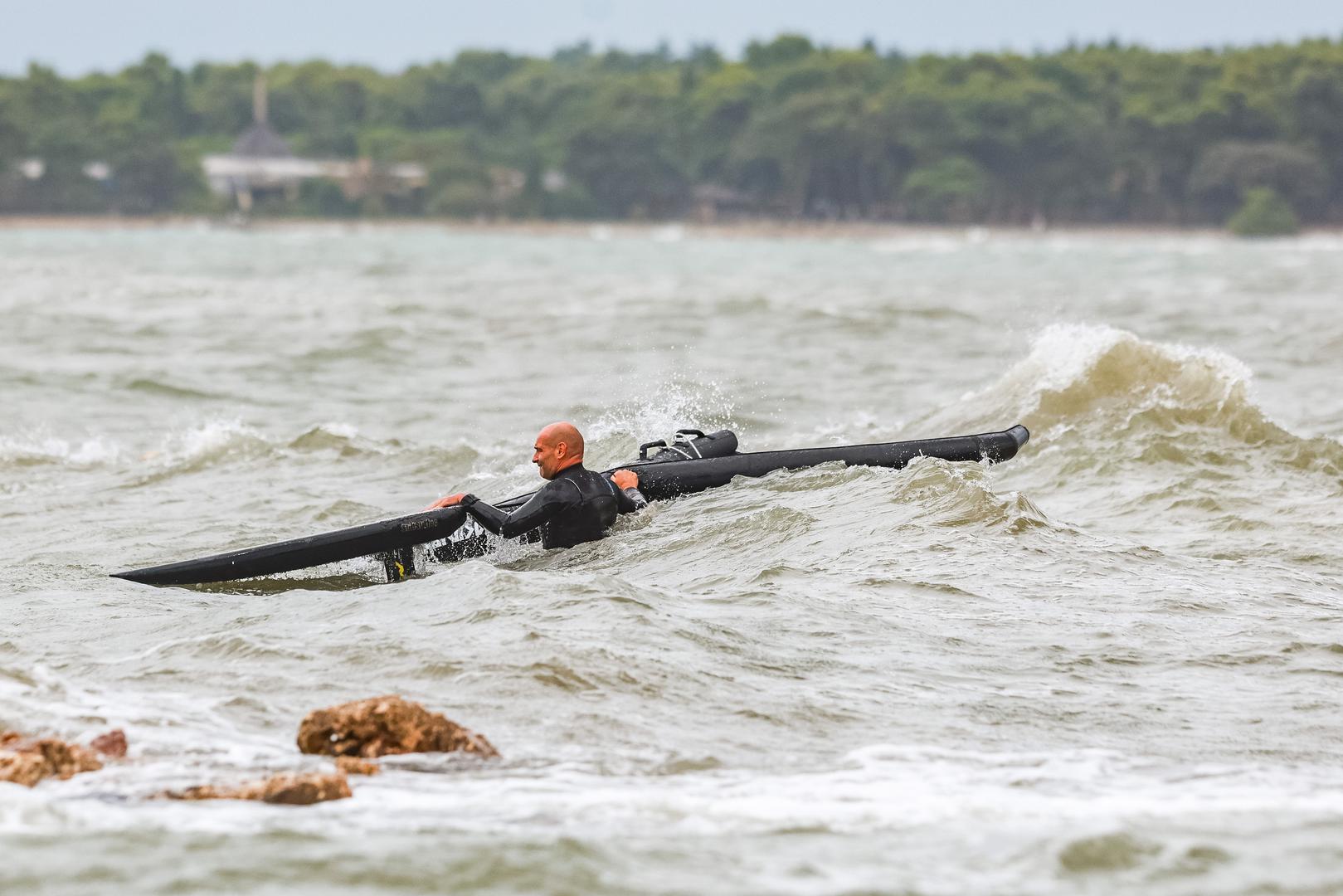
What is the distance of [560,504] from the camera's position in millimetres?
9742

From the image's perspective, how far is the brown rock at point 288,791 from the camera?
552cm

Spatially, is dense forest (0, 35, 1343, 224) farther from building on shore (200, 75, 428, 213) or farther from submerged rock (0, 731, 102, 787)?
submerged rock (0, 731, 102, 787)

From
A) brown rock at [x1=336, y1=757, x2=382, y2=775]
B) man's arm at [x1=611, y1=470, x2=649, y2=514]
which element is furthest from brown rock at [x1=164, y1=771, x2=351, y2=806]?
man's arm at [x1=611, y1=470, x2=649, y2=514]

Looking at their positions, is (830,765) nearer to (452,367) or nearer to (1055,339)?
(1055,339)

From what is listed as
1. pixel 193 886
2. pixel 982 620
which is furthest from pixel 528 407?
pixel 193 886

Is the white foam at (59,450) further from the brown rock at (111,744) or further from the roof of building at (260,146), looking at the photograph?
the roof of building at (260,146)

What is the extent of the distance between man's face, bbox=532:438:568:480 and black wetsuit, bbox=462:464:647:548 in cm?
7

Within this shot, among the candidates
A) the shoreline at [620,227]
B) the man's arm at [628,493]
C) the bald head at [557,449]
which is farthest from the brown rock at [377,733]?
the shoreline at [620,227]

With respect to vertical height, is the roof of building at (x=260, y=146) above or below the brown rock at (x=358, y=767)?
above

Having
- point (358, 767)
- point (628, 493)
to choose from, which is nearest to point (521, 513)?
point (628, 493)

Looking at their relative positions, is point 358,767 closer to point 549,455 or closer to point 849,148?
point 549,455

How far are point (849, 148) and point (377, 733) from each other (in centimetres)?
14206

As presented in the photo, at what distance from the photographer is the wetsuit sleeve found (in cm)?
951

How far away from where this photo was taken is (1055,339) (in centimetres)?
1762
